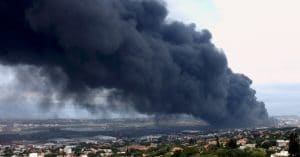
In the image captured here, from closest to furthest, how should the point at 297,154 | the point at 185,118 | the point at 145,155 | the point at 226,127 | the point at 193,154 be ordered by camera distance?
the point at 297,154
the point at 193,154
the point at 145,155
the point at 226,127
the point at 185,118

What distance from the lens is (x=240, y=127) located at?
108 meters

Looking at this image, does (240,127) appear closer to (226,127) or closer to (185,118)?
(226,127)

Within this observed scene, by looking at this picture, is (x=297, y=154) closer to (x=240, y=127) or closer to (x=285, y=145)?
(x=285, y=145)

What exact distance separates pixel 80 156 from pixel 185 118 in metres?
105

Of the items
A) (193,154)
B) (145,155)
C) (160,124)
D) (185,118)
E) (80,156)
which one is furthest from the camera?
(185,118)

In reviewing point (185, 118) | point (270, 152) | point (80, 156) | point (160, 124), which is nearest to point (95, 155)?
point (80, 156)

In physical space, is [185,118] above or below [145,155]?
above

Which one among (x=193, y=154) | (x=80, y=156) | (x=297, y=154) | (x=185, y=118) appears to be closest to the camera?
(x=297, y=154)

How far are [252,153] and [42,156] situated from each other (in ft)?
81.7

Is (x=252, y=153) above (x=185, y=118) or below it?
below

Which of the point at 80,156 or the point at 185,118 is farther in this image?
the point at 185,118

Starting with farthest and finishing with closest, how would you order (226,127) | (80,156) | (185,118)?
(185,118), (226,127), (80,156)

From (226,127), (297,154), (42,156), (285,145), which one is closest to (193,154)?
(297,154)

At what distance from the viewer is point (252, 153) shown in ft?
134
